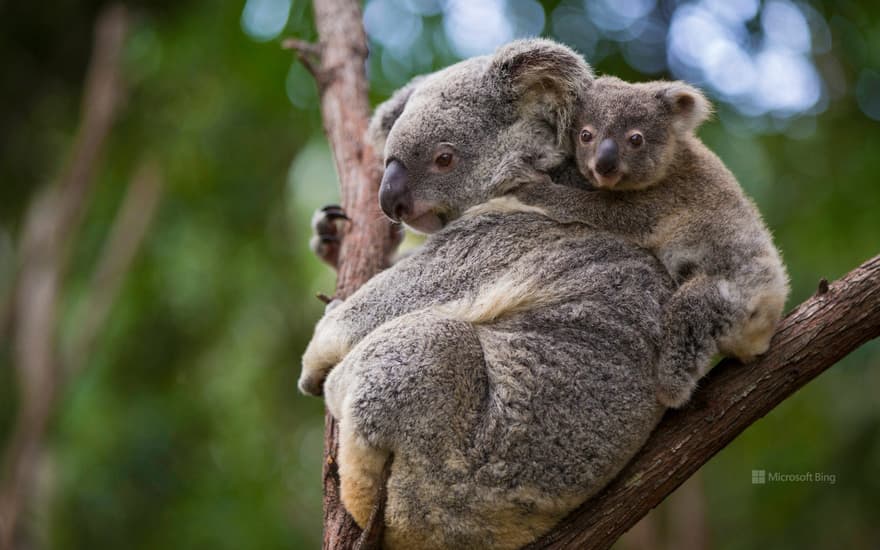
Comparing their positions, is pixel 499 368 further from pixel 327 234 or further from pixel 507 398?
pixel 327 234

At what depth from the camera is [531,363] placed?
2934 millimetres

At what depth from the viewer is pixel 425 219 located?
3.45 metres

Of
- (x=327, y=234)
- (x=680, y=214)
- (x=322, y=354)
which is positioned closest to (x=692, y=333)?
(x=680, y=214)

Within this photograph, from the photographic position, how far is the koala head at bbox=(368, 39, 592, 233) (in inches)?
131

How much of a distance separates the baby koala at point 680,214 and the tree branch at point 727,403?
0.08 meters

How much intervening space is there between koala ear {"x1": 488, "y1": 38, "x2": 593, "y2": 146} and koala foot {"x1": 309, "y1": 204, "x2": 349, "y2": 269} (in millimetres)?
1184

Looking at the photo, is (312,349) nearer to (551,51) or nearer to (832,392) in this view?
(551,51)

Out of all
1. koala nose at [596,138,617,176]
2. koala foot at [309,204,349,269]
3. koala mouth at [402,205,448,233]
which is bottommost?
koala nose at [596,138,617,176]

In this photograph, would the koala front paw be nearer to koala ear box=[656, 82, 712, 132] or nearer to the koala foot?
the koala foot

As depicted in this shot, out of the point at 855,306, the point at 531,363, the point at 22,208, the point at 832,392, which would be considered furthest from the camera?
the point at 22,208

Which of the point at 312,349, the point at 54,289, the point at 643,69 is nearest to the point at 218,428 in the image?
Result: the point at 54,289

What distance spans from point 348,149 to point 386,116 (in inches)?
21.5

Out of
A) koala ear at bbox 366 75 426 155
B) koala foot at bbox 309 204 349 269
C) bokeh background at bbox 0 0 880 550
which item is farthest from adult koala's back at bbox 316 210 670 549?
bokeh background at bbox 0 0 880 550

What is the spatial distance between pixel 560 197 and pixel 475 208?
1.10ft
